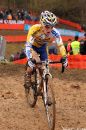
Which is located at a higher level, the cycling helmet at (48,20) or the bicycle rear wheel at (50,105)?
the cycling helmet at (48,20)

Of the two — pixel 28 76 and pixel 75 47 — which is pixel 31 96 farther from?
pixel 75 47

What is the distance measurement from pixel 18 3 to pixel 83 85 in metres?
50.4

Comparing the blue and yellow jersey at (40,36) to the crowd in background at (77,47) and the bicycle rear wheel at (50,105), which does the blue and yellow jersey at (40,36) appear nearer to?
the bicycle rear wheel at (50,105)

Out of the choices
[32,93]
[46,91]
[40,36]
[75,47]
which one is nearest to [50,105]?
[46,91]

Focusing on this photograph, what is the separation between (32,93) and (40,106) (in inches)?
14.9

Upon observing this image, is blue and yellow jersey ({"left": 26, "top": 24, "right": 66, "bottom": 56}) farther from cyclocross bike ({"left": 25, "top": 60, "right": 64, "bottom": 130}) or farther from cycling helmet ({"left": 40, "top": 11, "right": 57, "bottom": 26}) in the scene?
cyclocross bike ({"left": 25, "top": 60, "right": 64, "bottom": 130})

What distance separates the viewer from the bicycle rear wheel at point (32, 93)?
9.41 metres

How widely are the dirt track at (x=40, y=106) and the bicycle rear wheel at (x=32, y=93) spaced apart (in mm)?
146

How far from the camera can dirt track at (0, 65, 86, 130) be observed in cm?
857

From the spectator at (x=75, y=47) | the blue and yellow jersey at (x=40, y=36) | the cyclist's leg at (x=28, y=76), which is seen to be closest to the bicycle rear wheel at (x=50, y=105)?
the blue and yellow jersey at (x=40, y=36)

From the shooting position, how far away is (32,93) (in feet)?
32.4

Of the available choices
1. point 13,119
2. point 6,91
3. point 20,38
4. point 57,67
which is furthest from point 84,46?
point 20,38

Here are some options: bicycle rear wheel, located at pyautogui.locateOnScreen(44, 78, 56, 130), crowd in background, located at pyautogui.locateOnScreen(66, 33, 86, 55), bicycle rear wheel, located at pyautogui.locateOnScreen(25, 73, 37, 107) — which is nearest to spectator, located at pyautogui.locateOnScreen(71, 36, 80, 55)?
crowd in background, located at pyautogui.locateOnScreen(66, 33, 86, 55)

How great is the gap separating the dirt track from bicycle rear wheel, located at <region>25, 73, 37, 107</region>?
0.15 meters
